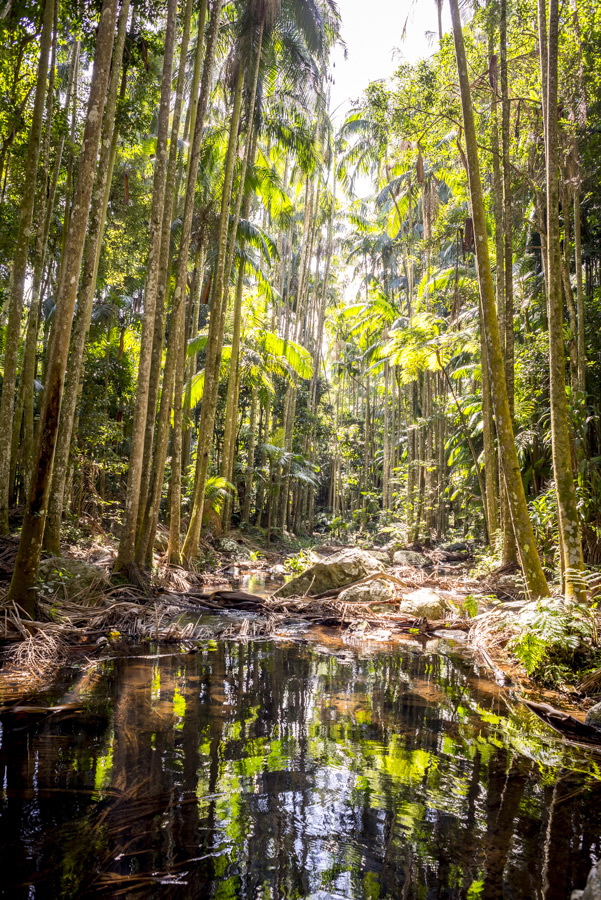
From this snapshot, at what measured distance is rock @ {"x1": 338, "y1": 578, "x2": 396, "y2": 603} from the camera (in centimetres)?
878

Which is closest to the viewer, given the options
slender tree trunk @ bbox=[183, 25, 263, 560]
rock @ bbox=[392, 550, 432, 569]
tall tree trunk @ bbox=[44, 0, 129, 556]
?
tall tree trunk @ bbox=[44, 0, 129, 556]

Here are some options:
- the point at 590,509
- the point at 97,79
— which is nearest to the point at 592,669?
the point at 590,509

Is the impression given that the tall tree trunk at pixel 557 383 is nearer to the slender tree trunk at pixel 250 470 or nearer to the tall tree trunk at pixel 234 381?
the tall tree trunk at pixel 234 381

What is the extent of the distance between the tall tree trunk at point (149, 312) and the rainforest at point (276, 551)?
0.14 feet

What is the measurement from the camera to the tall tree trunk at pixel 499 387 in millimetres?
6094

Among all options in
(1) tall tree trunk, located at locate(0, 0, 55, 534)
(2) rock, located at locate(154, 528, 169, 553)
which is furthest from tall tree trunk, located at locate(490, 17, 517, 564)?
(2) rock, located at locate(154, 528, 169, 553)

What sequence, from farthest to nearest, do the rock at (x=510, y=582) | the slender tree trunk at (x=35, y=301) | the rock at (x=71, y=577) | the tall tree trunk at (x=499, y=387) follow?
the slender tree trunk at (x=35, y=301) → the rock at (x=510, y=582) → the rock at (x=71, y=577) → the tall tree trunk at (x=499, y=387)

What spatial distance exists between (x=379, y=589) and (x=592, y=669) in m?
4.50

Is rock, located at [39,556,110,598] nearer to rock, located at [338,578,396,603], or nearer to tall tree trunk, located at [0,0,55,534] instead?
tall tree trunk, located at [0,0,55,534]

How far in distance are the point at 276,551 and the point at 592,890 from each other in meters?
17.2

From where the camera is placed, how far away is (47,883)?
202 cm

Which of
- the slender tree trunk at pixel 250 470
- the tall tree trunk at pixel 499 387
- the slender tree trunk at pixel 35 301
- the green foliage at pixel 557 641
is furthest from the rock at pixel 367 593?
the slender tree trunk at pixel 250 470

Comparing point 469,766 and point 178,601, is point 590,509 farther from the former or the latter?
point 178,601

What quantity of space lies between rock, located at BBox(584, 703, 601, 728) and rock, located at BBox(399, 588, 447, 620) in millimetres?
3927
